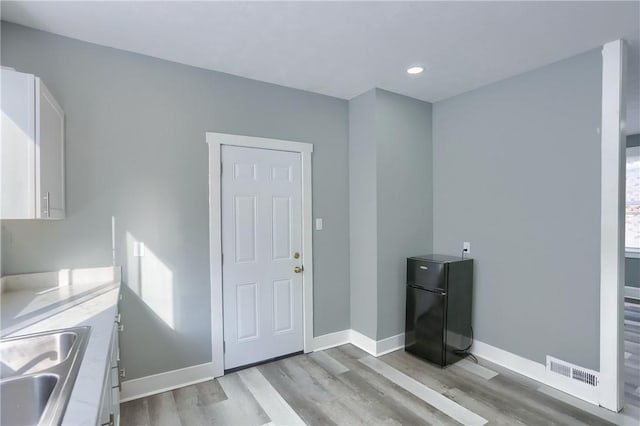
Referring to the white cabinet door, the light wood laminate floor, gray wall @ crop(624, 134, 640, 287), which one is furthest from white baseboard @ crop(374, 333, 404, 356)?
gray wall @ crop(624, 134, 640, 287)

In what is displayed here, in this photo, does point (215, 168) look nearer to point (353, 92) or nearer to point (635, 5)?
point (353, 92)

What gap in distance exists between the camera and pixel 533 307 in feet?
9.32

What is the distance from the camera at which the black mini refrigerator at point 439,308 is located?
297 centimetres

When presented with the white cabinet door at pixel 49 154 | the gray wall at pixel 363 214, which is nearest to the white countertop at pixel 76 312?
the white cabinet door at pixel 49 154

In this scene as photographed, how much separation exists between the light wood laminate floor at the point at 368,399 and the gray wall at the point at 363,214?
592mm

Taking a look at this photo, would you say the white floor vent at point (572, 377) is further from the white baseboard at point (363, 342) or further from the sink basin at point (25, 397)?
the sink basin at point (25, 397)

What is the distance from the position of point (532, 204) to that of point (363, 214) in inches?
59.6

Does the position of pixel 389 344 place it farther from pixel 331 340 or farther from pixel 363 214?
pixel 363 214

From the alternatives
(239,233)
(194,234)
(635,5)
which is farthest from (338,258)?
(635,5)

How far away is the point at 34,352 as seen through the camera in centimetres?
137

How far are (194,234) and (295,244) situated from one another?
99 cm

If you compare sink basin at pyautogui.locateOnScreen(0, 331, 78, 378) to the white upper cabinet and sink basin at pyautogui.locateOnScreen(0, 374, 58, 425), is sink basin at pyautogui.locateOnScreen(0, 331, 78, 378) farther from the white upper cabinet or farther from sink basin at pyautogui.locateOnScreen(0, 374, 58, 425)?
the white upper cabinet

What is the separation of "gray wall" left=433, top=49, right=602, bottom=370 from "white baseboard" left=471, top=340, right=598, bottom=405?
0.21 ft

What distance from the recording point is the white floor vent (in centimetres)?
244
